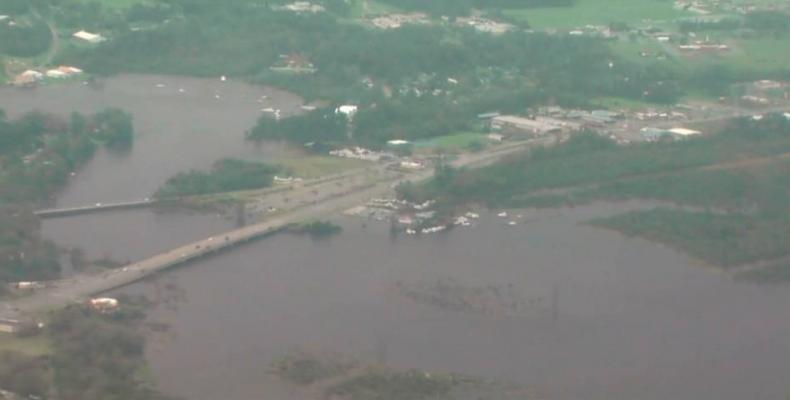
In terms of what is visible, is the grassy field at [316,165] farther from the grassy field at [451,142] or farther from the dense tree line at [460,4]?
the dense tree line at [460,4]

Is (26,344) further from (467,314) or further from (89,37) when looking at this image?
(89,37)

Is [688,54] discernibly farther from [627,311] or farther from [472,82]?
[627,311]

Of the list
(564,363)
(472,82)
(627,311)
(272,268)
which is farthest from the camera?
(472,82)

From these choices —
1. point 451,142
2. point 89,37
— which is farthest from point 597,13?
point 451,142

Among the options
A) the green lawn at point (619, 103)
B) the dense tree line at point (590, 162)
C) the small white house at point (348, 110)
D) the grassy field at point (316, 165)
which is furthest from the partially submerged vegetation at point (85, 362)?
the green lawn at point (619, 103)

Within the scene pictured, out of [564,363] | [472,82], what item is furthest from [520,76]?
[564,363]
